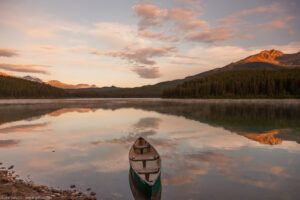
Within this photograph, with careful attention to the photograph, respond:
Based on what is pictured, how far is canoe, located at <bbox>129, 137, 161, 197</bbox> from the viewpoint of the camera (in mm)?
10718

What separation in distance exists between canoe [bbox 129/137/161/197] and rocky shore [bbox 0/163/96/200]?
2.95 metres

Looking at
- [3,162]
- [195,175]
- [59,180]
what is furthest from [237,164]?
[3,162]

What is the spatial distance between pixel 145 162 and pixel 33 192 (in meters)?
6.97

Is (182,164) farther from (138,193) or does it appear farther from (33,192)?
(33,192)

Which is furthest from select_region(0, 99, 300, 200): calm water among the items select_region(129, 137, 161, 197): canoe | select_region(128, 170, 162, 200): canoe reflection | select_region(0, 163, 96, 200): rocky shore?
select_region(129, 137, 161, 197): canoe

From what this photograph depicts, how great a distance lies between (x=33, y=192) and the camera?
1194cm

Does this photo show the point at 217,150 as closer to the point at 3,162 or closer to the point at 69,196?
the point at 69,196

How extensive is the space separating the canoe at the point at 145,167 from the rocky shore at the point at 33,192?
2.95 meters

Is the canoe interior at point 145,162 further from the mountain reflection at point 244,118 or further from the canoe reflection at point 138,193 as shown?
the mountain reflection at point 244,118

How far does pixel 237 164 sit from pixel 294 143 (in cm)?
1241

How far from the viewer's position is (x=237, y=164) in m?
17.6

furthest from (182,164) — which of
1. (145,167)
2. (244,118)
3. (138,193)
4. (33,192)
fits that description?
(244,118)

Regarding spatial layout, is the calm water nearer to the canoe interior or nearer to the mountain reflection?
the canoe interior

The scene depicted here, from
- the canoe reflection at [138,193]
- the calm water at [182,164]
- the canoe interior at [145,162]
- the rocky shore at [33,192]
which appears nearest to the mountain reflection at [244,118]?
the calm water at [182,164]
